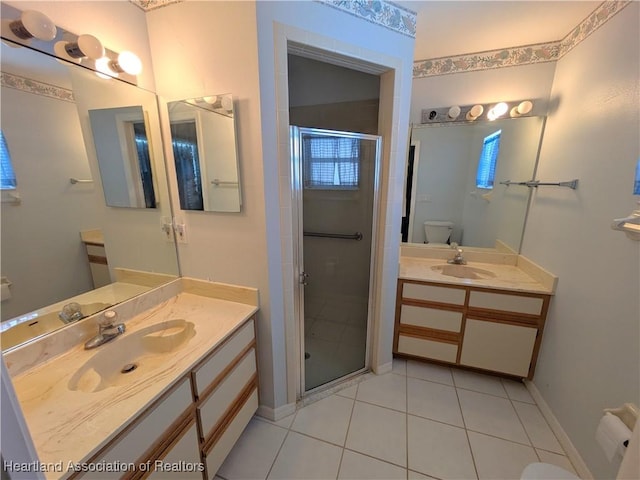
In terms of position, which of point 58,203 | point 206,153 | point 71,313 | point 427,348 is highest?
point 206,153

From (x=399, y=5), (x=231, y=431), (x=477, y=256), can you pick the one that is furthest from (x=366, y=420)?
(x=399, y=5)

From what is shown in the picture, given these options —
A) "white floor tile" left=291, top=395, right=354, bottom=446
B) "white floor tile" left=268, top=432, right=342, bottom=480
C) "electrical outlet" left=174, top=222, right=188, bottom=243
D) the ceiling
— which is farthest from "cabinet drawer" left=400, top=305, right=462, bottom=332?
the ceiling

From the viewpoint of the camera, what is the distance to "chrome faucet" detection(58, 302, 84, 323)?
1082mm

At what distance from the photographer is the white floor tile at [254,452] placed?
1.37 metres

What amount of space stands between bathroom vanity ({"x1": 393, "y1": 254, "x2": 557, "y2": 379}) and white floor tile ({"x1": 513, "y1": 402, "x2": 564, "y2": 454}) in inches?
8.5

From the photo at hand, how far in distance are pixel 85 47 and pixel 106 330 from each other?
121 cm

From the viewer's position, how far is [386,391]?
1897mm

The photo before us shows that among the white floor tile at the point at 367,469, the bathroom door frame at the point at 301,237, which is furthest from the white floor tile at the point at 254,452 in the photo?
the white floor tile at the point at 367,469

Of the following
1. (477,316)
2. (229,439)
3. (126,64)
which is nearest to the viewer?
(126,64)

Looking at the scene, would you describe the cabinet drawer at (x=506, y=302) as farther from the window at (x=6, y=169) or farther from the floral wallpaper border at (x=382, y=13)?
the window at (x=6, y=169)

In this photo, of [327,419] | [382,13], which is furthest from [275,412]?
[382,13]

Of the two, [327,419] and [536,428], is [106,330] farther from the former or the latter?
[536,428]

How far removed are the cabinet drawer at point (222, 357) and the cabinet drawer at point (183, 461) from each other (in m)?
0.16

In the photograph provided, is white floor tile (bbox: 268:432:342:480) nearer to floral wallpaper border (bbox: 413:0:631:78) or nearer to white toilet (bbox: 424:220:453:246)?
white toilet (bbox: 424:220:453:246)
